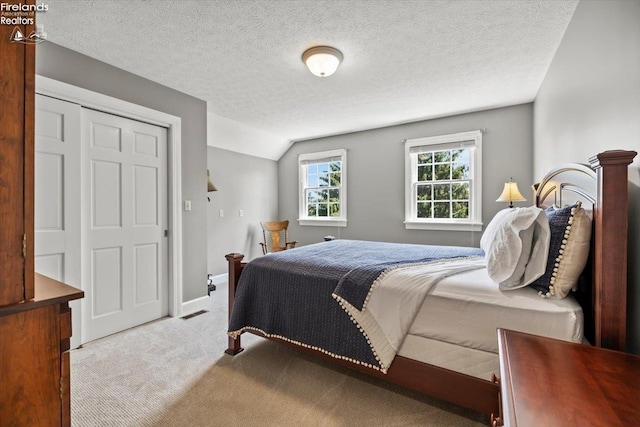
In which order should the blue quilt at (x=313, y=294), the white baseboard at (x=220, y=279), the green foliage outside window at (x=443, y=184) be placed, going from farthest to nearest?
the white baseboard at (x=220, y=279)
the green foliage outside window at (x=443, y=184)
the blue quilt at (x=313, y=294)

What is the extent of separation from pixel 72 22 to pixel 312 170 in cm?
387

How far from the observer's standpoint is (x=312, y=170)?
5.55 metres

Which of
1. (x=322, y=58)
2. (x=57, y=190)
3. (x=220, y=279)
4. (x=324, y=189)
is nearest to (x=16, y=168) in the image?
(x=57, y=190)

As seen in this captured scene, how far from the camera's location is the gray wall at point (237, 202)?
15.1 feet

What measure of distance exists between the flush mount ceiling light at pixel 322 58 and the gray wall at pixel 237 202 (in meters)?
2.63

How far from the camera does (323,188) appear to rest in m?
5.40

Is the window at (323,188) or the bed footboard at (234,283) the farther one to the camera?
the window at (323,188)

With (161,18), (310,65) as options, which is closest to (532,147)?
(310,65)

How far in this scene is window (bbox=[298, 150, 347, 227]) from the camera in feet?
16.8

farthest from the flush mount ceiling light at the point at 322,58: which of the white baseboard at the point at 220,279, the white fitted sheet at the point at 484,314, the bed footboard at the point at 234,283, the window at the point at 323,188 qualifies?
the white baseboard at the point at 220,279

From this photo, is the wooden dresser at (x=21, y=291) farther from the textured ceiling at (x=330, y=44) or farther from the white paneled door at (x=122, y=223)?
the white paneled door at (x=122, y=223)

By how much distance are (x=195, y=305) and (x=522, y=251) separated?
3.21 metres

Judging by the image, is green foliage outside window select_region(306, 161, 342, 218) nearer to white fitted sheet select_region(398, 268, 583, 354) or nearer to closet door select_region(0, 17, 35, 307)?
white fitted sheet select_region(398, 268, 583, 354)

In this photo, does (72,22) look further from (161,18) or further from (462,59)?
(462,59)
